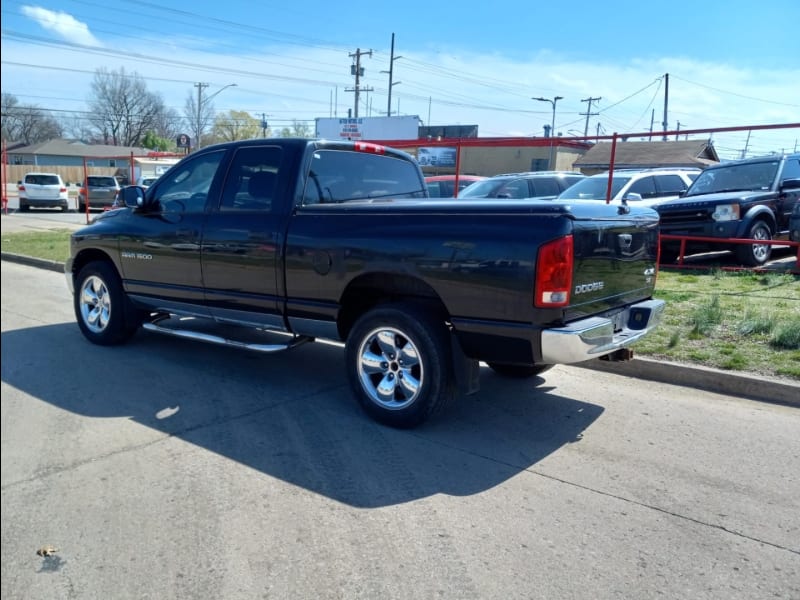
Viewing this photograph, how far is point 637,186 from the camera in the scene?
41.9 ft

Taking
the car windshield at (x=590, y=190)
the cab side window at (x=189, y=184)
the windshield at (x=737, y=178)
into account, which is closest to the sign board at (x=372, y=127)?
the car windshield at (x=590, y=190)

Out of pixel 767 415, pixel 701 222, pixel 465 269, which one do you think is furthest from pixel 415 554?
pixel 701 222

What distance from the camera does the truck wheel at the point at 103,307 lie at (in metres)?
6.62

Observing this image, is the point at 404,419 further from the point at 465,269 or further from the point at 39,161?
the point at 39,161

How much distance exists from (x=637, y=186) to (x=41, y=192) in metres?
25.6

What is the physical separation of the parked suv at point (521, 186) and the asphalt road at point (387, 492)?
25.0ft

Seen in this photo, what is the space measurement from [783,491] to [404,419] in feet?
7.71

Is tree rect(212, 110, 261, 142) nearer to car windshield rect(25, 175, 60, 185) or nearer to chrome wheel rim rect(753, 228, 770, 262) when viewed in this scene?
car windshield rect(25, 175, 60, 185)

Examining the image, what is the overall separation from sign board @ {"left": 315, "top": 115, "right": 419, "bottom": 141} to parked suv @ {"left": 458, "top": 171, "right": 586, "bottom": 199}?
30.9m

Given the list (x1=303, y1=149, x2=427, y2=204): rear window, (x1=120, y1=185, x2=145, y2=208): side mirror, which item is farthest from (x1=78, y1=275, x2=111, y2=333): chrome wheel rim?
(x1=303, y1=149, x2=427, y2=204): rear window

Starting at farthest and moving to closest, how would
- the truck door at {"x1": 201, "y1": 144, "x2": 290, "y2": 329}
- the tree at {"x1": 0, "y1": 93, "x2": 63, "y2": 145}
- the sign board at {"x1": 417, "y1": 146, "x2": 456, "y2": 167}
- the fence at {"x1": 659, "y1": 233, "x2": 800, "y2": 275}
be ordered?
the sign board at {"x1": 417, "y1": 146, "x2": 456, "y2": 167} < the fence at {"x1": 659, "y1": 233, "x2": 800, "y2": 275} < the truck door at {"x1": 201, "y1": 144, "x2": 290, "y2": 329} < the tree at {"x1": 0, "y1": 93, "x2": 63, "y2": 145}

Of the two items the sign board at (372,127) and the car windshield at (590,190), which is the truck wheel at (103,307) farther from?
the sign board at (372,127)

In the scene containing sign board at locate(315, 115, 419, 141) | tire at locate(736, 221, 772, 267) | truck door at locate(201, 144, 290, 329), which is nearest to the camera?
truck door at locate(201, 144, 290, 329)

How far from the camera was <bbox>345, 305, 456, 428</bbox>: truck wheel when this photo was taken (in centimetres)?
443
